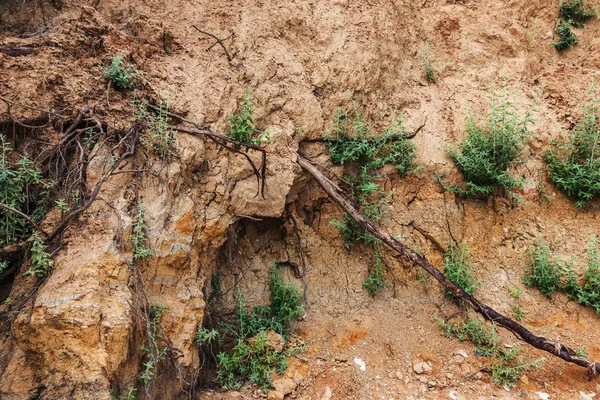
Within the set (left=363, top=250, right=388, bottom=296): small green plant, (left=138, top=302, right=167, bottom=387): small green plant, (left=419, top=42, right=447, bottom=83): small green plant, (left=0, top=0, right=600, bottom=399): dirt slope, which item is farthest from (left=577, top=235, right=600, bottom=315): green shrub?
(left=138, top=302, right=167, bottom=387): small green plant

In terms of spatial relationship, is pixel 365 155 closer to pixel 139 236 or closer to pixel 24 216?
pixel 139 236

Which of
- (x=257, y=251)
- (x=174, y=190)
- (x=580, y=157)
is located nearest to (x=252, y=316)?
(x=257, y=251)

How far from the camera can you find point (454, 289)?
3689mm

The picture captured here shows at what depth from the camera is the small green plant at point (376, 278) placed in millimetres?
3971

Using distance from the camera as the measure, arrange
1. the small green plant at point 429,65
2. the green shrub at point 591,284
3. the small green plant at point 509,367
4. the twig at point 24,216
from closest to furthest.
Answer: the twig at point 24,216, the small green plant at point 509,367, the green shrub at point 591,284, the small green plant at point 429,65

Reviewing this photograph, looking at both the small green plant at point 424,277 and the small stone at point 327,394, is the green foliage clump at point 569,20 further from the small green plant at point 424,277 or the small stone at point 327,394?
the small stone at point 327,394

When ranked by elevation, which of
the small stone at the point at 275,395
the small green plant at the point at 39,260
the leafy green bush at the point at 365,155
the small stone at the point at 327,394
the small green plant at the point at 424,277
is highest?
the leafy green bush at the point at 365,155

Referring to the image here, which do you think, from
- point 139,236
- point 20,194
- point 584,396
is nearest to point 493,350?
point 584,396

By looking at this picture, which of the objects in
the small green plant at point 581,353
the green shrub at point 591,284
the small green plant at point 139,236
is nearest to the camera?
the small green plant at point 139,236

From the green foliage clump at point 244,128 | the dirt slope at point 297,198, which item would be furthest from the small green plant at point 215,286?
the green foliage clump at point 244,128

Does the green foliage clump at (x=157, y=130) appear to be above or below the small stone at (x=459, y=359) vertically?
above

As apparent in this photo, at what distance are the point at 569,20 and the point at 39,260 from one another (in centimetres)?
614

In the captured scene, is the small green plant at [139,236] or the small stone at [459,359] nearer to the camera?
the small green plant at [139,236]

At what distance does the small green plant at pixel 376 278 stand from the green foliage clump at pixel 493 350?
0.60 meters
